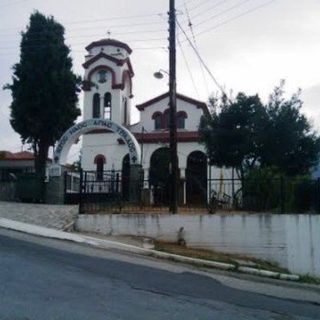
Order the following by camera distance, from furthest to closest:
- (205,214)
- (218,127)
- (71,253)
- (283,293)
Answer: (218,127), (205,214), (71,253), (283,293)

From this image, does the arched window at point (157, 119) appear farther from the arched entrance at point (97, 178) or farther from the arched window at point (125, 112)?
the arched entrance at point (97, 178)

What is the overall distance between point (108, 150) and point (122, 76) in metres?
5.01

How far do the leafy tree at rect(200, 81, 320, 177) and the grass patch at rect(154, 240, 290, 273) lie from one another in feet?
33.4

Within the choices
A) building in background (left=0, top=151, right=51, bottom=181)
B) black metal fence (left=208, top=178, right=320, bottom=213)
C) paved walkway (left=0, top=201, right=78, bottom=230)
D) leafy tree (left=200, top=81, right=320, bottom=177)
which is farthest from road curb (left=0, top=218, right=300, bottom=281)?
building in background (left=0, top=151, right=51, bottom=181)

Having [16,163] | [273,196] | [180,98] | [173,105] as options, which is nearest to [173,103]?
[173,105]

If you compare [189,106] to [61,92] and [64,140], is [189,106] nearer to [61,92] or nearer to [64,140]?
[61,92]

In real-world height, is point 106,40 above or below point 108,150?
above

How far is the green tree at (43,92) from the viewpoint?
1309 inches

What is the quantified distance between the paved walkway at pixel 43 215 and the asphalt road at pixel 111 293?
173 inches

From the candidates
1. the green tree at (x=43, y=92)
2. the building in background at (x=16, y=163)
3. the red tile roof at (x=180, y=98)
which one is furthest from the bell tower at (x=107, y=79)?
the building in background at (x=16, y=163)

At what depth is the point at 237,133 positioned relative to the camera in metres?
27.2

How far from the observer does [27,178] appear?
82.9ft

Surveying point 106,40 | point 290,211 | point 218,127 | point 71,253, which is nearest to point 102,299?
point 71,253

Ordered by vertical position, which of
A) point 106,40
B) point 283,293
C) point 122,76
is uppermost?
point 106,40
